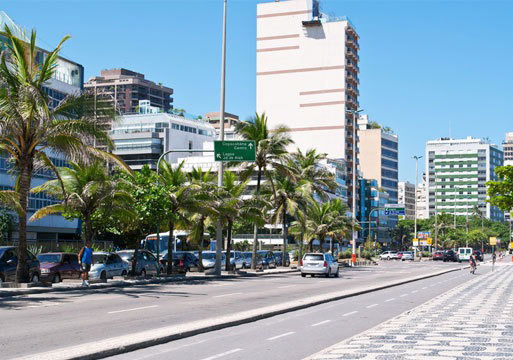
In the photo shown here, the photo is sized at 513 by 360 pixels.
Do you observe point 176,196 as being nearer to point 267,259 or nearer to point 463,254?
point 267,259

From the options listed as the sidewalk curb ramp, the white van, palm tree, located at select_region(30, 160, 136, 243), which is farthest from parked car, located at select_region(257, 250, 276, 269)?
Answer: the white van

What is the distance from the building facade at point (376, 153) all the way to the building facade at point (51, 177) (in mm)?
108103

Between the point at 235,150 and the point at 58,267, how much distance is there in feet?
42.7

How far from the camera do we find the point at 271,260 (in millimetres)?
64125

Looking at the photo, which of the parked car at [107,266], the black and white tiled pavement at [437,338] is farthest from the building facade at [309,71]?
the black and white tiled pavement at [437,338]

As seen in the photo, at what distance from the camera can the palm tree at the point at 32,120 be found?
26.7 meters

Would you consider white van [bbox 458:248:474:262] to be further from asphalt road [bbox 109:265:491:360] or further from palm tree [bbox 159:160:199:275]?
asphalt road [bbox 109:265:491:360]

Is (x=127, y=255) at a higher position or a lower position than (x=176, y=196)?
lower

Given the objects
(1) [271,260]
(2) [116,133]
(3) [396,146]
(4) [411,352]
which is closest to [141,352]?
(4) [411,352]

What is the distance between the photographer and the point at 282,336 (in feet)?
48.2

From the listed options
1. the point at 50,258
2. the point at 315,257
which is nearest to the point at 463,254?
the point at 315,257

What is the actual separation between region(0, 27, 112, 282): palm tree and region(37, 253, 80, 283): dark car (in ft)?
14.9

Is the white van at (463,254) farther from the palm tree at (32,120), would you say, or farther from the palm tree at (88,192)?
the palm tree at (32,120)

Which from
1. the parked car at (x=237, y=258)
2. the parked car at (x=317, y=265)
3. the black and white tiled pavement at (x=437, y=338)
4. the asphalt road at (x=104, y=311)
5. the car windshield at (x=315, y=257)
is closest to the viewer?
the black and white tiled pavement at (x=437, y=338)
